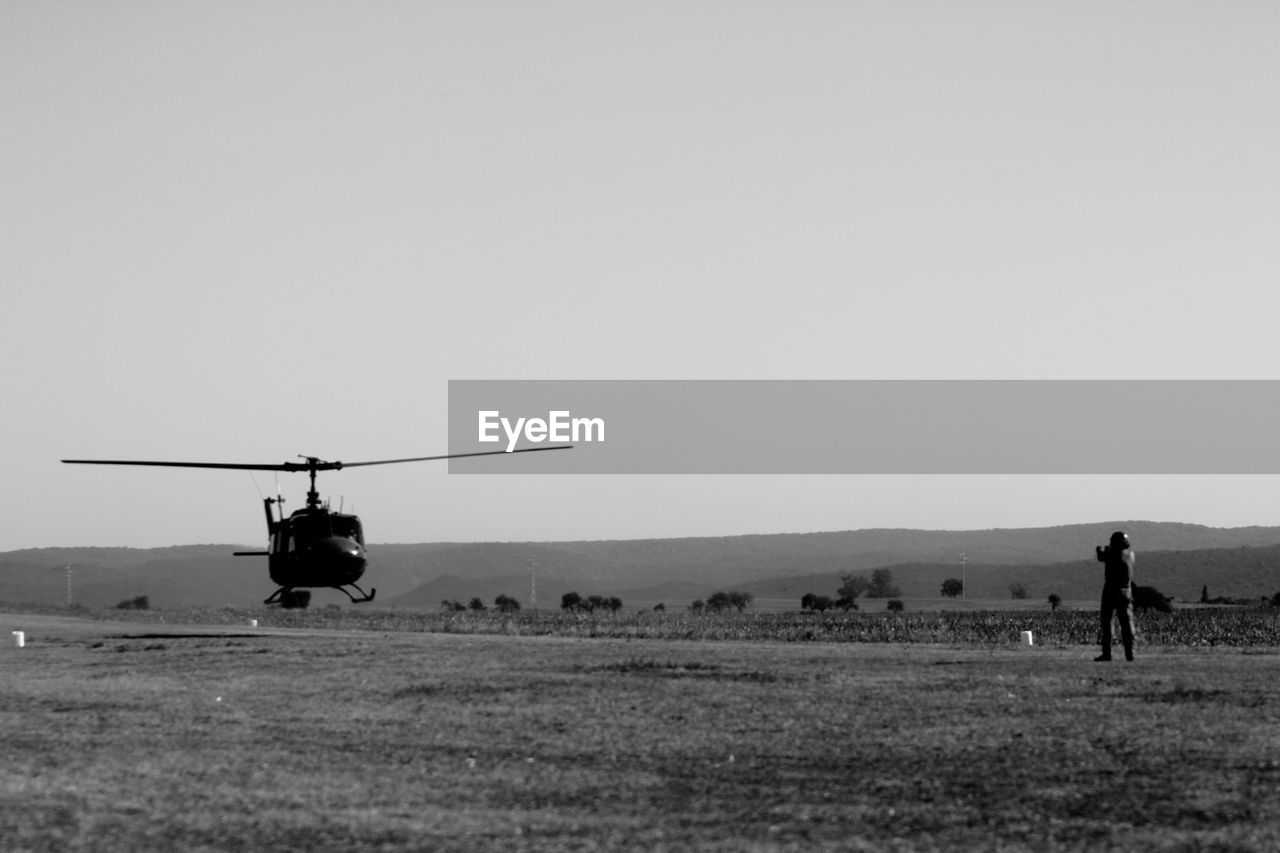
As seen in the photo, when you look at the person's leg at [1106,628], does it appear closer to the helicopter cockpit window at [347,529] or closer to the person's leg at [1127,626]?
the person's leg at [1127,626]

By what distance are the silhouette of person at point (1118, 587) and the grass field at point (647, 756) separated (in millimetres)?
886

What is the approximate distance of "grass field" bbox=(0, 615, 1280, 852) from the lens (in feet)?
48.4

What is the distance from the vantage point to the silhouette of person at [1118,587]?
32594 millimetres

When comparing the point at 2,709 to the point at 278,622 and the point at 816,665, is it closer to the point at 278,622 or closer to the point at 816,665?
the point at 816,665

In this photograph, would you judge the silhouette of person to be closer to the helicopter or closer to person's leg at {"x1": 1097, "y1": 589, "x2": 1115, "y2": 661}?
person's leg at {"x1": 1097, "y1": 589, "x2": 1115, "y2": 661}

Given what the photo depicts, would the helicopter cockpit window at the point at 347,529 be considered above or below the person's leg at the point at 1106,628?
above

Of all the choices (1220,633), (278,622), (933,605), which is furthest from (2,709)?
(933,605)

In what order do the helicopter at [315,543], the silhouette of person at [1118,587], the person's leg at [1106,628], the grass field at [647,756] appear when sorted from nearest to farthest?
the grass field at [647,756] → the silhouette of person at [1118,587] → the person's leg at [1106,628] → the helicopter at [315,543]

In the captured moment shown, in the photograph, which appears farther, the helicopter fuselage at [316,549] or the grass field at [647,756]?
the helicopter fuselage at [316,549]

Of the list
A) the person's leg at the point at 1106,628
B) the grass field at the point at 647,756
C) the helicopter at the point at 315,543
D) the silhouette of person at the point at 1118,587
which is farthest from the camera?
the helicopter at the point at 315,543

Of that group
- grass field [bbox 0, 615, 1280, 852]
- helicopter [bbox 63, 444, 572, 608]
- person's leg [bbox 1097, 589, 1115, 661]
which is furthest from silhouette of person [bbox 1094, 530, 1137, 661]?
helicopter [bbox 63, 444, 572, 608]

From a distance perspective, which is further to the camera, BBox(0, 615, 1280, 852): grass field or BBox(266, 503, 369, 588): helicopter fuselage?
BBox(266, 503, 369, 588): helicopter fuselage

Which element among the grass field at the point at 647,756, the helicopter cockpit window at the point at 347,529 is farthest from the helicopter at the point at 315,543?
the grass field at the point at 647,756

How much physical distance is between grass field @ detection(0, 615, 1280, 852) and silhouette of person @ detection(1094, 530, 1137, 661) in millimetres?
886
